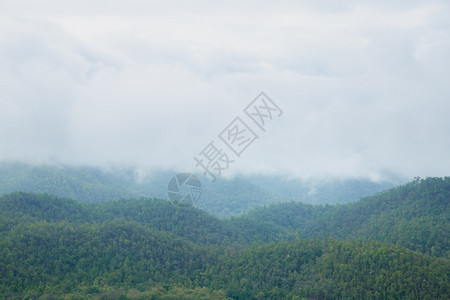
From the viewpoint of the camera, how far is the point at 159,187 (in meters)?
133

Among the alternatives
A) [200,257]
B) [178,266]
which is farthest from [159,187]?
[178,266]

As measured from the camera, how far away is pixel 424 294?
133 feet

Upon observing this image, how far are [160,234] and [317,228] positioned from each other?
30.2 m

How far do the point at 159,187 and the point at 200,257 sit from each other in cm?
8056

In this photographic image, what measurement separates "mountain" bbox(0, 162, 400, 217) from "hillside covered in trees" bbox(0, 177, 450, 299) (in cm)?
3484

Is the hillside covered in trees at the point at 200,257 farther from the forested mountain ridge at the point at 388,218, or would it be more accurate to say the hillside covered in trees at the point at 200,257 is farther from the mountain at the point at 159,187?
the mountain at the point at 159,187

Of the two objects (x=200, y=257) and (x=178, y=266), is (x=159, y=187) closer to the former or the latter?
(x=200, y=257)

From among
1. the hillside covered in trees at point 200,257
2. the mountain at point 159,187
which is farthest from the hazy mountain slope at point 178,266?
the mountain at point 159,187

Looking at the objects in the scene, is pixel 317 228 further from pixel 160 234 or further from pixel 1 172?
pixel 1 172

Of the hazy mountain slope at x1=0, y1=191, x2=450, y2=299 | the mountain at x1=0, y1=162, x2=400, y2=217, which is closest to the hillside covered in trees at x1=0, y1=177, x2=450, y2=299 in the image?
the hazy mountain slope at x1=0, y1=191, x2=450, y2=299

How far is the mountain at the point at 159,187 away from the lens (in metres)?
104

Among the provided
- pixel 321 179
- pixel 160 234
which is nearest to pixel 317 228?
pixel 160 234

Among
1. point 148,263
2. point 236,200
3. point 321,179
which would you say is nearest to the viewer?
point 148,263

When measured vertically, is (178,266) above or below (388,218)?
below
